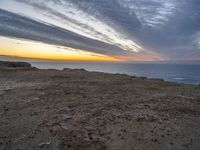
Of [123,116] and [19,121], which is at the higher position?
[123,116]

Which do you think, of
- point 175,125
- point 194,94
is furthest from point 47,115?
point 194,94

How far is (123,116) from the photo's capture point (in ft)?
17.7

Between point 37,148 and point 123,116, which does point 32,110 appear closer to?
point 37,148

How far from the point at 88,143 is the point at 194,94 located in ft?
22.4

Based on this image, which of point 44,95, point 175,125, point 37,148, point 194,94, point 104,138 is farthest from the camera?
point 194,94

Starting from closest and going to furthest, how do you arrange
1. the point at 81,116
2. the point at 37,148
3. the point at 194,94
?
the point at 37,148
the point at 81,116
the point at 194,94

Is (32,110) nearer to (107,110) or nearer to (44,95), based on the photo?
(44,95)

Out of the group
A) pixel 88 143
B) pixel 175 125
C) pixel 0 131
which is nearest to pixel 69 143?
pixel 88 143

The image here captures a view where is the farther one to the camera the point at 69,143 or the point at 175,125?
the point at 175,125

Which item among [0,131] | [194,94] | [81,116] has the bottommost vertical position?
[0,131]

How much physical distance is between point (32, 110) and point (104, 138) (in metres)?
2.92

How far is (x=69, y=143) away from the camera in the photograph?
12.7 ft

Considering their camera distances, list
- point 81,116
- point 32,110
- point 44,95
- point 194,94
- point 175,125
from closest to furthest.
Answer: point 175,125 < point 81,116 < point 32,110 < point 44,95 < point 194,94

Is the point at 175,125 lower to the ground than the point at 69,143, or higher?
higher
